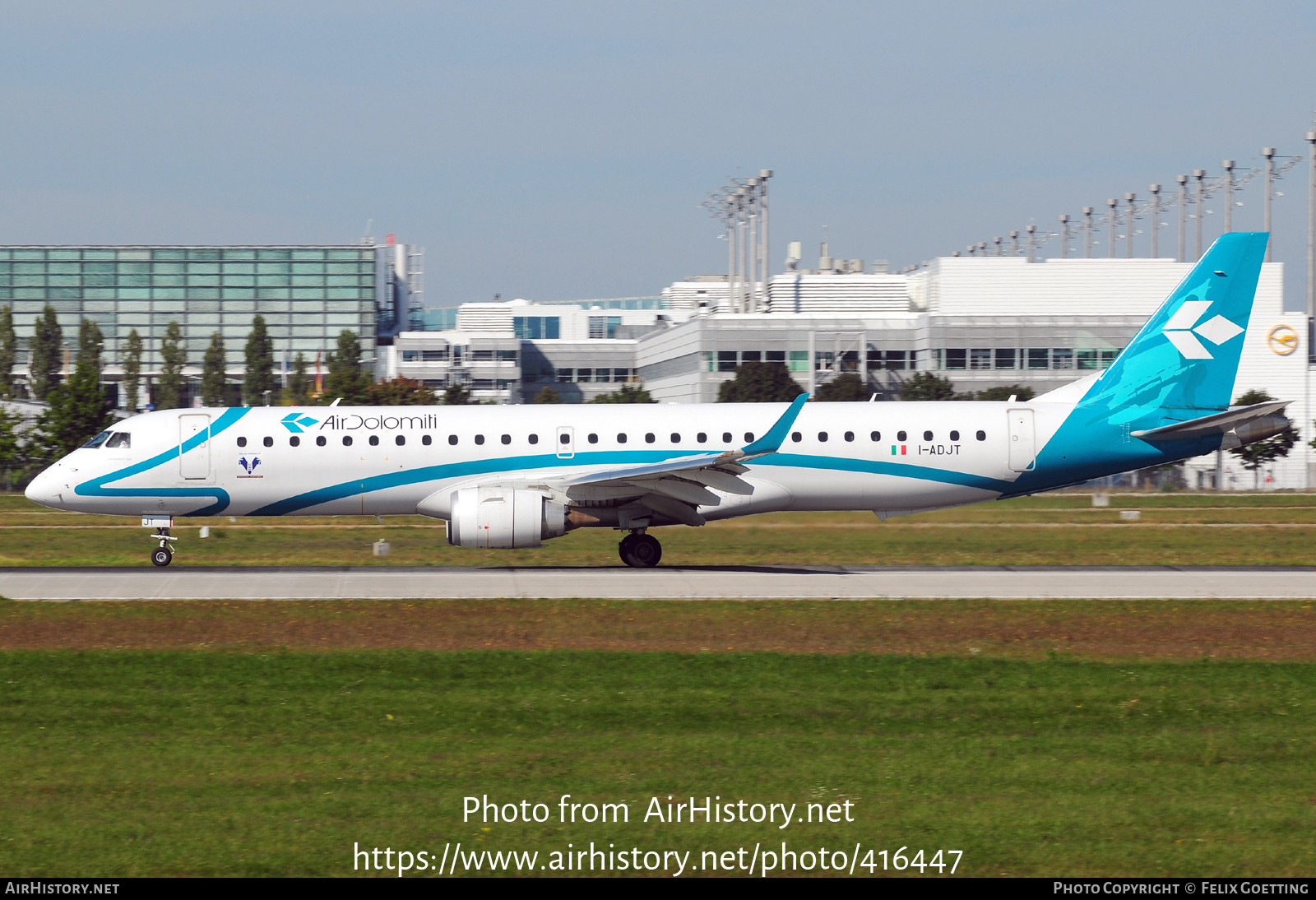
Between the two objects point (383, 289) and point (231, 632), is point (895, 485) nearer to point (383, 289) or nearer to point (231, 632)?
point (231, 632)

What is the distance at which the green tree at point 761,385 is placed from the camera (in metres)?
93.5

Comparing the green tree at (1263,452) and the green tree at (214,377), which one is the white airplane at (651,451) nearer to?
the green tree at (1263,452)

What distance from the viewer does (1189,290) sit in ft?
103

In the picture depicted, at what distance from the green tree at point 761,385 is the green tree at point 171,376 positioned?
2762 inches

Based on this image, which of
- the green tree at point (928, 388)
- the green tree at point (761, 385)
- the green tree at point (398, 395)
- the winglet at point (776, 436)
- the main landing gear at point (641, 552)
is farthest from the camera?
the green tree at point (928, 388)

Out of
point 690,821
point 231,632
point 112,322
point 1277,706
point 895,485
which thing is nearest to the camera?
point 690,821

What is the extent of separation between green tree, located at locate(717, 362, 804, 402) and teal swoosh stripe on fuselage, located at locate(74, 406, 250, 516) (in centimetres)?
6378

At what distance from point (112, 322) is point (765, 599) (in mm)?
176454

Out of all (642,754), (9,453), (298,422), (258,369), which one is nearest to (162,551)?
(298,422)

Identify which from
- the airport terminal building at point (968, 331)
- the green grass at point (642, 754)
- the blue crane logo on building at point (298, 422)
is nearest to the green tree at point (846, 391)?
the airport terminal building at point (968, 331)

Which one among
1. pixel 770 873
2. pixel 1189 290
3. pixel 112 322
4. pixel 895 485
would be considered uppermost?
pixel 112 322

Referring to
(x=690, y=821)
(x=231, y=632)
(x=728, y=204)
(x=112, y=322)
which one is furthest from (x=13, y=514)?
(x=112, y=322)

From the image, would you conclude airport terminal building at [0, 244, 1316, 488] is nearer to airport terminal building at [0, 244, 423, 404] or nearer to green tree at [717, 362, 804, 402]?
airport terminal building at [0, 244, 423, 404]

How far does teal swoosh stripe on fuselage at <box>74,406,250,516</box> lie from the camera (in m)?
29.5
